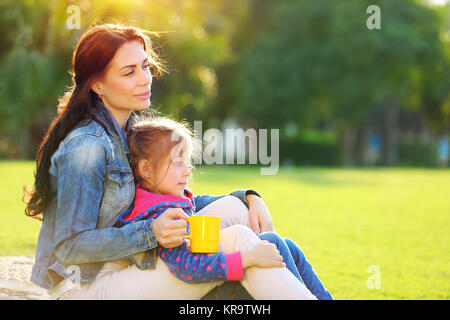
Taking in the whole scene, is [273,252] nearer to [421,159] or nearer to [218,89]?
[218,89]

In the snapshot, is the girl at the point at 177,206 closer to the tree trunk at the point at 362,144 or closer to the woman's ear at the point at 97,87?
the woman's ear at the point at 97,87

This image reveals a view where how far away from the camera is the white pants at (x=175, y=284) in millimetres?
2691

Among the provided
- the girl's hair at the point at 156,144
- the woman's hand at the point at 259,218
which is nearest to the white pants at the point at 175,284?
the girl's hair at the point at 156,144

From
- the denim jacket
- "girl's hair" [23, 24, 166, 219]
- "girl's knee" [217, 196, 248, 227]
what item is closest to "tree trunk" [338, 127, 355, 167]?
"girl's knee" [217, 196, 248, 227]

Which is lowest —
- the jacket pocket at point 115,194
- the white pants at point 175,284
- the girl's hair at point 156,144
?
the white pants at point 175,284

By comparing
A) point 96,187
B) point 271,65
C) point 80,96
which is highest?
point 271,65

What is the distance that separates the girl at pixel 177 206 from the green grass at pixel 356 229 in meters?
1.19

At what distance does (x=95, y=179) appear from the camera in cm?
268

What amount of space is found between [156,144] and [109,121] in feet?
0.83

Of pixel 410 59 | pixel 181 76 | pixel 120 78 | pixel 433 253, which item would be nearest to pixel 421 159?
pixel 410 59

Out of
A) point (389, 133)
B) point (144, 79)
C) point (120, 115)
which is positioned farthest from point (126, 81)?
point (389, 133)

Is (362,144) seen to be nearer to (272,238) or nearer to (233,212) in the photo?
(233,212)

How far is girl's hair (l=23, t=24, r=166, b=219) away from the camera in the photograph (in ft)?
9.36

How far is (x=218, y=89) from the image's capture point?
106 ft
